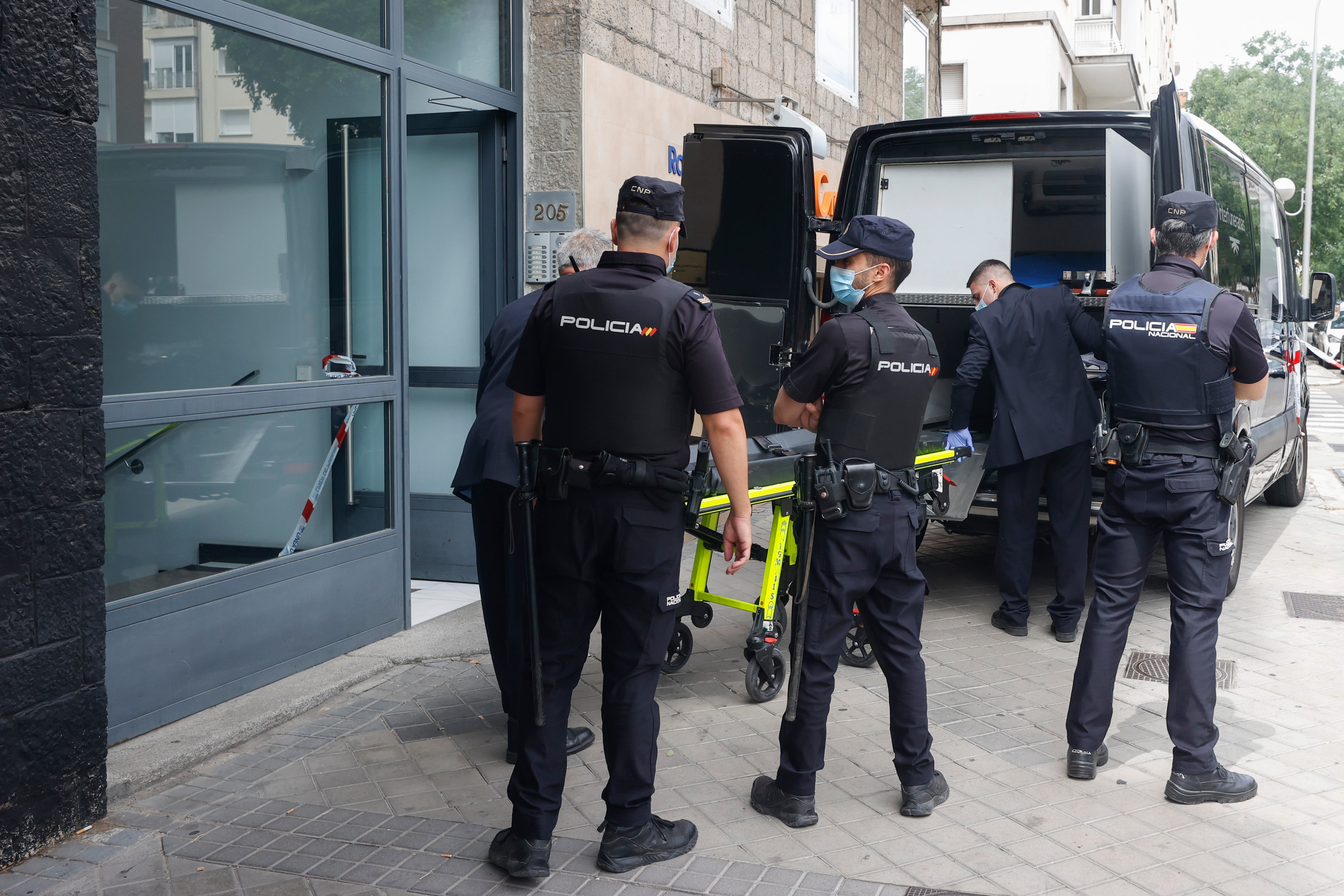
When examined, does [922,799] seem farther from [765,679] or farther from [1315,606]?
[1315,606]

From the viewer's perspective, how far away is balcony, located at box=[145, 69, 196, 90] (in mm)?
4559

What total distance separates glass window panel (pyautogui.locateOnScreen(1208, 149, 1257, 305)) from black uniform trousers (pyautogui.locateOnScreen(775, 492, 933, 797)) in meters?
3.57

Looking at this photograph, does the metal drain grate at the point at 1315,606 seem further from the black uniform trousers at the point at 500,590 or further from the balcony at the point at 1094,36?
the balcony at the point at 1094,36

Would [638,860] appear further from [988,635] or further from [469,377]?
[469,377]

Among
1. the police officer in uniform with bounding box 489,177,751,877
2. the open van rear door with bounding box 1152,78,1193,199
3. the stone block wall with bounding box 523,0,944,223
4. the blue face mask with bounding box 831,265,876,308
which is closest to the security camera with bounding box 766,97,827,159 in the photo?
the stone block wall with bounding box 523,0,944,223

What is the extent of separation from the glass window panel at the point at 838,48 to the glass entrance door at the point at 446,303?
5.35 metres

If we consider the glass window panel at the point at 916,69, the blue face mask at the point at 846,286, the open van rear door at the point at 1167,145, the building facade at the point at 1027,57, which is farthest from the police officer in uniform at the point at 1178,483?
the building facade at the point at 1027,57

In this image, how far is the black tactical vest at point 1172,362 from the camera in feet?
13.0

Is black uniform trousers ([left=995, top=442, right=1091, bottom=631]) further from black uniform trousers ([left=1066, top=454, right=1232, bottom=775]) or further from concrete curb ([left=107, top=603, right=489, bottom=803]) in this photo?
concrete curb ([left=107, top=603, right=489, bottom=803])

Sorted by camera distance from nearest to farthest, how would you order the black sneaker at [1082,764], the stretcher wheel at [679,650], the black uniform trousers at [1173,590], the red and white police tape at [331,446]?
the black uniform trousers at [1173,590] < the black sneaker at [1082,764] < the stretcher wheel at [679,650] < the red and white police tape at [331,446]

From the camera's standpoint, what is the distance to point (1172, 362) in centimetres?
401

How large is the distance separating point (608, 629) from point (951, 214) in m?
4.55

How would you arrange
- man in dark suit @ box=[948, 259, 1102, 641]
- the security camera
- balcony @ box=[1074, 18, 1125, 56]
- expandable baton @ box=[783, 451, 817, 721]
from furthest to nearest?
balcony @ box=[1074, 18, 1125, 56] < the security camera < man in dark suit @ box=[948, 259, 1102, 641] < expandable baton @ box=[783, 451, 817, 721]

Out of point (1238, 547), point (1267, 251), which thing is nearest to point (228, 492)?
point (1238, 547)
